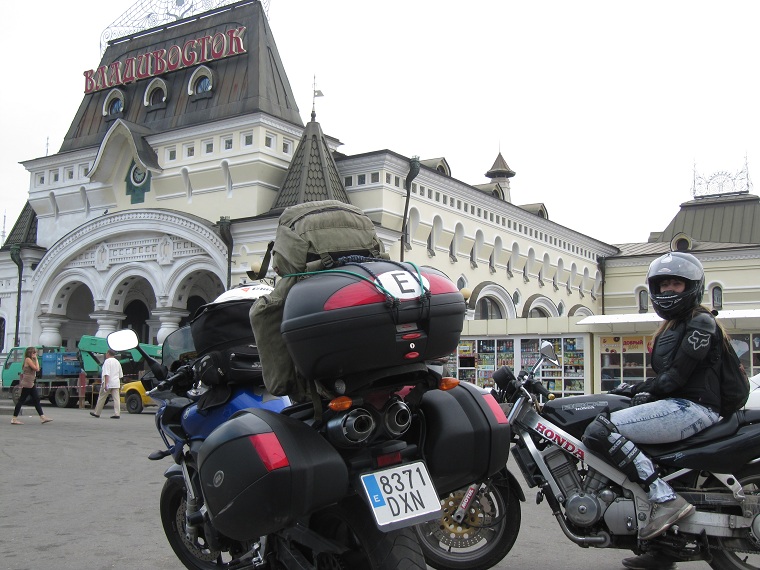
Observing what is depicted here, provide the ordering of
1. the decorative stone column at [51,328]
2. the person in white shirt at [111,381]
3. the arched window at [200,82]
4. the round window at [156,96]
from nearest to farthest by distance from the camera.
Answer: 1. the person in white shirt at [111,381]
2. the arched window at [200,82]
3. the decorative stone column at [51,328]
4. the round window at [156,96]

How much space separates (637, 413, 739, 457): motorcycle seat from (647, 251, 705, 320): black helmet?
68cm

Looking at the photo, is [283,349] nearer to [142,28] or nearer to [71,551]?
[71,551]

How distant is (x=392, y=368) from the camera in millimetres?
3770

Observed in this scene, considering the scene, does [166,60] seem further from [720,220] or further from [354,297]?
[354,297]

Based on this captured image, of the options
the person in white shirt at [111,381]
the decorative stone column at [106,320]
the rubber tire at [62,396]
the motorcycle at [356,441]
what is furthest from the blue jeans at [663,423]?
the decorative stone column at [106,320]

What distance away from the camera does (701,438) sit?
4922 millimetres

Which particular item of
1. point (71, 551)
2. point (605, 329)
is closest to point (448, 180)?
point (605, 329)

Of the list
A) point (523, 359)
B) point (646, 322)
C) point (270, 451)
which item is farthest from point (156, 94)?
point (270, 451)

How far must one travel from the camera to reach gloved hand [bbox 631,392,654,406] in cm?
511

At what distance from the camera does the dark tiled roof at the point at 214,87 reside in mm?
32969

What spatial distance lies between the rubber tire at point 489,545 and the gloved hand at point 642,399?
2.93ft

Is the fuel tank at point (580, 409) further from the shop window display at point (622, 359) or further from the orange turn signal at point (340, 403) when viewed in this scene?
the shop window display at point (622, 359)

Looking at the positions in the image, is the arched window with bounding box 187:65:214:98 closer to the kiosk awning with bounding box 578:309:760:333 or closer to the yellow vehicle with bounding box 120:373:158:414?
the yellow vehicle with bounding box 120:373:158:414

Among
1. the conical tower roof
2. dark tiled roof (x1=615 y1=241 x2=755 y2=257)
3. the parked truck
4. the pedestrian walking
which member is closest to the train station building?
the parked truck
